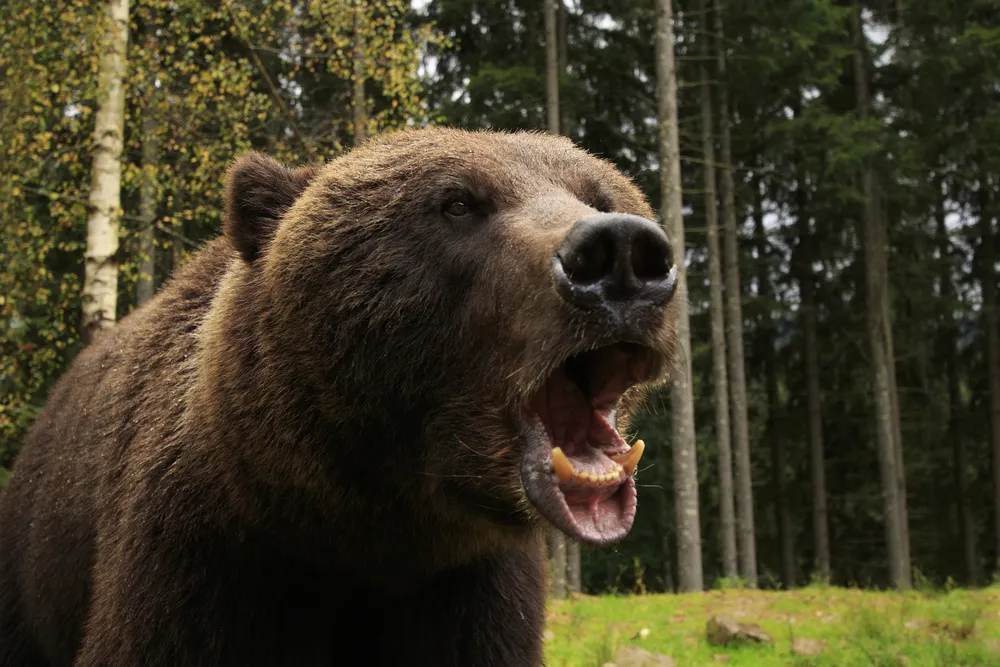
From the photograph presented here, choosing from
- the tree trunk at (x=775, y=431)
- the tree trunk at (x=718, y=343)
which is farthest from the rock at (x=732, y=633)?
the tree trunk at (x=775, y=431)

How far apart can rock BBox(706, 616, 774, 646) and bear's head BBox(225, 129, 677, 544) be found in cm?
499

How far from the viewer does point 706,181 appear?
61.5 ft

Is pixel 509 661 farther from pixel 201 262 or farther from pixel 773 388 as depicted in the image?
pixel 773 388

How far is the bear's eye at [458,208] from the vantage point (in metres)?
2.65

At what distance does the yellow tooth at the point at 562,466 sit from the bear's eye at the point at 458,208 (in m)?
0.86

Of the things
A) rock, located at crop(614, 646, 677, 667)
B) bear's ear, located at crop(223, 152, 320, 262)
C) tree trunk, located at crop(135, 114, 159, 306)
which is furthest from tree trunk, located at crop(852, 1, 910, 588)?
bear's ear, located at crop(223, 152, 320, 262)

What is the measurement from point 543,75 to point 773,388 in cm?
1405

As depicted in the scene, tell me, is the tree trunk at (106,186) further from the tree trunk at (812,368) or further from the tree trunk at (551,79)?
the tree trunk at (812,368)

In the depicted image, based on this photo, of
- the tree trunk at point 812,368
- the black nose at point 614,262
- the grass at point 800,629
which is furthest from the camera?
the tree trunk at point 812,368

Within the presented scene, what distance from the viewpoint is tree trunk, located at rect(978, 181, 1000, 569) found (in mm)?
23203

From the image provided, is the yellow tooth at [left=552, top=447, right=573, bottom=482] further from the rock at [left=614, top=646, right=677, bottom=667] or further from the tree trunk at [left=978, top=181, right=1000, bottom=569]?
the tree trunk at [left=978, top=181, right=1000, bottom=569]

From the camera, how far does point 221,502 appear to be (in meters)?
2.85

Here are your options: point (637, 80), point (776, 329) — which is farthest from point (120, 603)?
point (776, 329)

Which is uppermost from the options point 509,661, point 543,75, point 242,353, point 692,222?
point 543,75
